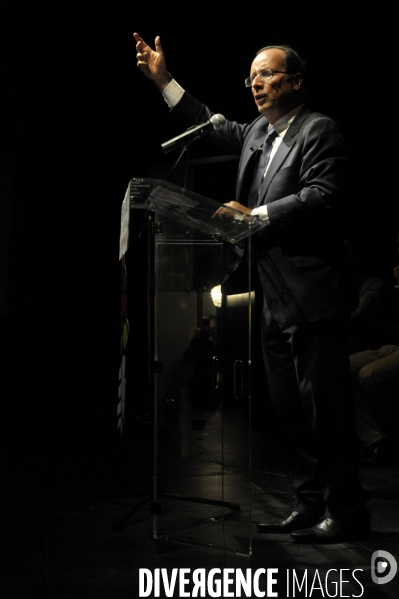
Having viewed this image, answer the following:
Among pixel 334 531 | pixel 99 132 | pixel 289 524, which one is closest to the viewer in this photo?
pixel 334 531

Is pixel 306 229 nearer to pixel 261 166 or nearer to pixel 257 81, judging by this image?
pixel 261 166

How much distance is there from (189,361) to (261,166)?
0.72m

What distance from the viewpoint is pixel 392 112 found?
4.44m

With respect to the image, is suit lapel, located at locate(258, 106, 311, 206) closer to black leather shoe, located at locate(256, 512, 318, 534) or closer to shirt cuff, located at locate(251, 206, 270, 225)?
shirt cuff, located at locate(251, 206, 270, 225)

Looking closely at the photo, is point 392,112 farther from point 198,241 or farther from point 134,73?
point 198,241

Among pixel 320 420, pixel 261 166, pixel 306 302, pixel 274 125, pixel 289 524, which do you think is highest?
pixel 274 125

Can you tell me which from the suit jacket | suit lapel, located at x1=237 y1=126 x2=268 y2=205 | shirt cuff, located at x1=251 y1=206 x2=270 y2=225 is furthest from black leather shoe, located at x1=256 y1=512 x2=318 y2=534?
suit lapel, located at x1=237 y1=126 x2=268 y2=205

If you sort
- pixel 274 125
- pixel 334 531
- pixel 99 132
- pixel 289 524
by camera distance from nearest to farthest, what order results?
pixel 334 531
pixel 289 524
pixel 274 125
pixel 99 132

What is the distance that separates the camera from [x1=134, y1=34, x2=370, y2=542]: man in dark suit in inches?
81.7

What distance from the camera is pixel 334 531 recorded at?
2.04 m

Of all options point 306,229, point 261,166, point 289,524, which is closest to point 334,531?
point 289,524

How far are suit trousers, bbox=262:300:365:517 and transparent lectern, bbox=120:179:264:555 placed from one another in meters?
0.19

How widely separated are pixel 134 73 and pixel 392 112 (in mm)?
1802

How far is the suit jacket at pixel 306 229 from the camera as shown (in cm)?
206
